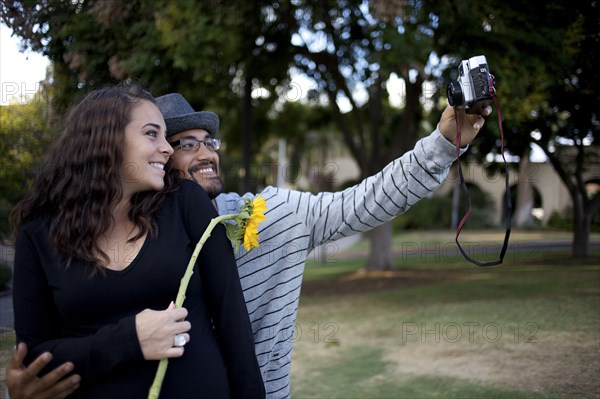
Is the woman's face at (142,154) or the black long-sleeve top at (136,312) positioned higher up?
the woman's face at (142,154)

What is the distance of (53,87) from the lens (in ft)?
12.6

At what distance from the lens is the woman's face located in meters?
1.93

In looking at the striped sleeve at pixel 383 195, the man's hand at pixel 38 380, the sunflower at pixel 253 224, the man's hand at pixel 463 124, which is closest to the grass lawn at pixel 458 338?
the man's hand at pixel 38 380

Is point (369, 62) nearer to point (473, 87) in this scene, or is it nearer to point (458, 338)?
point (458, 338)

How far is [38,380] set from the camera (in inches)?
69.3

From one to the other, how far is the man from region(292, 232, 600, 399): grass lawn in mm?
2125

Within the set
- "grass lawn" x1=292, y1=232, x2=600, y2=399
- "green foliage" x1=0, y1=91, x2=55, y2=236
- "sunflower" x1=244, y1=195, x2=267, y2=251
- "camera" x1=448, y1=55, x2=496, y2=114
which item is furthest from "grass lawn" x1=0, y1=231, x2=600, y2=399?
"camera" x1=448, y1=55, x2=496, y2=114

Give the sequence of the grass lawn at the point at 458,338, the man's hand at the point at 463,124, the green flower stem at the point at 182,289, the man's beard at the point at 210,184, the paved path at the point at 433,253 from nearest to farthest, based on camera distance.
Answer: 1. the green flower stem at the point at 182,289
2. the man's hand at the point at 463,124
3. the man's beard at the point at 210,184
4. the paved path at the point at 433,253
5. the grass lawn at the point at 458,338

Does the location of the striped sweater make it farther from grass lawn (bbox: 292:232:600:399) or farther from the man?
grass lawn (bbox: 292:232:600:399)

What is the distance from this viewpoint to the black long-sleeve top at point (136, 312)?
1.73m

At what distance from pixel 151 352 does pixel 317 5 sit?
7.29 meters

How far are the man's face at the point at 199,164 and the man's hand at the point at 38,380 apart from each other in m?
0.90

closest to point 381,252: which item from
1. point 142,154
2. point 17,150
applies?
point 17,150

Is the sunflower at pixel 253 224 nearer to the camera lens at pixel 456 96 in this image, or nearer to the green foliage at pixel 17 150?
the camera lens at pixel 456 96
